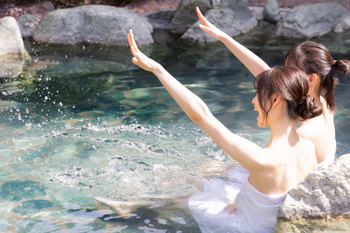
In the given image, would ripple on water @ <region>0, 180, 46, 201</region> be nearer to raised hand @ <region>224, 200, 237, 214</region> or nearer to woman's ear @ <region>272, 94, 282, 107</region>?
raised hand @ <region>224, 200, 237, 214</region>

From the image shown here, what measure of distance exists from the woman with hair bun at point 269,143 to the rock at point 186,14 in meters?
7.72

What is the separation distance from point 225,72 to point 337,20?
12.3 ft

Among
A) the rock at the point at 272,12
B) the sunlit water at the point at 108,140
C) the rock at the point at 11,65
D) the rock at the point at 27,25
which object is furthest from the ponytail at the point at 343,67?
the rock at the point at 27,25

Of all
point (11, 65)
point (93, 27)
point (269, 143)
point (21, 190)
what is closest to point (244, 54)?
point (269, 143)

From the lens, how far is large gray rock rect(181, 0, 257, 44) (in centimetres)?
898

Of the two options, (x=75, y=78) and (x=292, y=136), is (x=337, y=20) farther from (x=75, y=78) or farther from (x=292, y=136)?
(x=292, y=136)

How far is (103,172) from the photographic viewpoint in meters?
3.85

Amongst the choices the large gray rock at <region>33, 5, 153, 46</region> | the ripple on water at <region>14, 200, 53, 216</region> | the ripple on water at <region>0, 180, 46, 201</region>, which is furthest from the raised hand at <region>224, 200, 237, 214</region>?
the large gray rock at <region>33, 5, 153, 46</region>

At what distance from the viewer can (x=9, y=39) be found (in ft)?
25.2

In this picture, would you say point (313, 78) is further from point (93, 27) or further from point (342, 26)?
point (342, 26)

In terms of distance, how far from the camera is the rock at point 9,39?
762 centimetres

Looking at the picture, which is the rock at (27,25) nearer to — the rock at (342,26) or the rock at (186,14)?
the rock at (186,14)

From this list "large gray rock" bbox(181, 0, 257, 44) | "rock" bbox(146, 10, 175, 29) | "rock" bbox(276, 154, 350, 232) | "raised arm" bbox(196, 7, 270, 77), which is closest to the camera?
"rock" bbox(276, 154, 350, 232)

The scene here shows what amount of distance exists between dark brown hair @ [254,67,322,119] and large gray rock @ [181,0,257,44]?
21.8 ft
